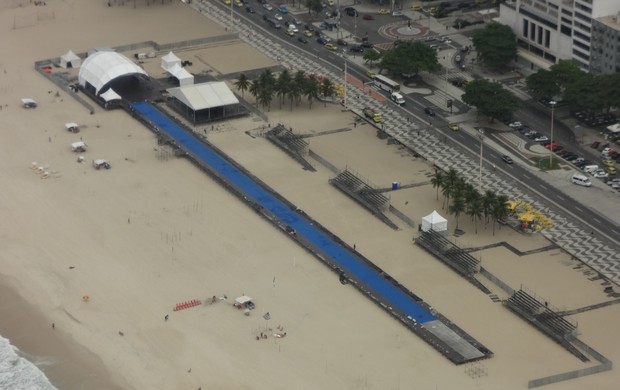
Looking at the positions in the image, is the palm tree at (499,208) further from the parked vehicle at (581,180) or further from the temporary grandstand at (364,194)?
the parked vehicle at (581,180)

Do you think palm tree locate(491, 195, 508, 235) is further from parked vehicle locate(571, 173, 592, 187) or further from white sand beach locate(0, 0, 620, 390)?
parked vehicle locate(571, 173, 592, 187)

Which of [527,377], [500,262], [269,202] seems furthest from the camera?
[269,202]

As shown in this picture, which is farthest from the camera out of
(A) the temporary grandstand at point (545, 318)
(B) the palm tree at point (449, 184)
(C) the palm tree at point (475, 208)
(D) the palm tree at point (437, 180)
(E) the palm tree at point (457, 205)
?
(D) the palm tree at point (437, 180)

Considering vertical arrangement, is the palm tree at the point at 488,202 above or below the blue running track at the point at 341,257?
above

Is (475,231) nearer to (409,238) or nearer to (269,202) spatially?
(409,238)

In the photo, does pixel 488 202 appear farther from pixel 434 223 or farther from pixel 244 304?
pixel 244 304

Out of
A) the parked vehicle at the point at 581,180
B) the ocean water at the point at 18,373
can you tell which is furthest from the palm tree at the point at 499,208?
the ocean water at the point at 18,373

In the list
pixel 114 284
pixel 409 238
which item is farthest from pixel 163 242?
pixel 409 238
